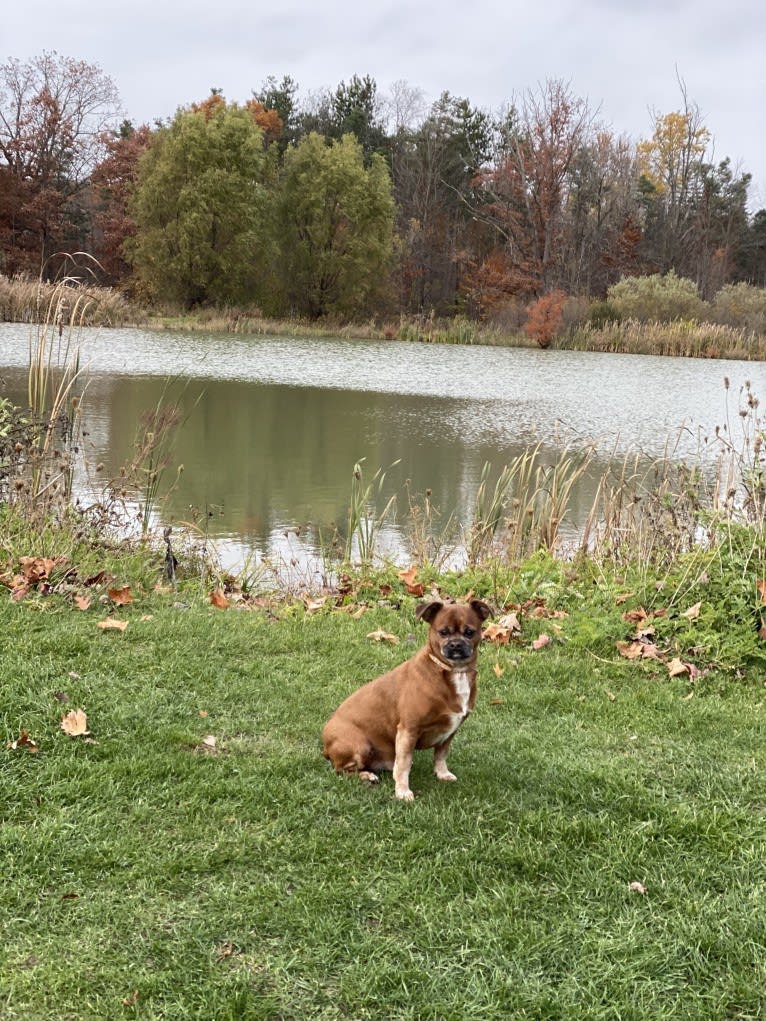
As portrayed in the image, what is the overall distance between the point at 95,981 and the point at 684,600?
432cm

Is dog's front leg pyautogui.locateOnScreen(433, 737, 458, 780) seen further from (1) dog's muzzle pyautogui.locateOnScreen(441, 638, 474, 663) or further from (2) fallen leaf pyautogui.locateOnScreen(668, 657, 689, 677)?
(2) fallen leaf pyautogui.locateOnScreen(668, 657, 689, 677)

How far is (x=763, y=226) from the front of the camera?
174 feet

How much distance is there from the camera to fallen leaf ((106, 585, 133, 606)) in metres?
5.33

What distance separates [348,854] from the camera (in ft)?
9.89

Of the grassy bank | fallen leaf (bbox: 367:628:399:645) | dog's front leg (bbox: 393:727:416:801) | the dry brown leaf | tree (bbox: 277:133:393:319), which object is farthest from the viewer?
tree (bbox: 277:133:393:319)

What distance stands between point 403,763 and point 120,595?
264 centimetres

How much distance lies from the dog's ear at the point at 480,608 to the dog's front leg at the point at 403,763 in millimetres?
533

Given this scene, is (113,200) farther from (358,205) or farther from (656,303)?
(656,303)

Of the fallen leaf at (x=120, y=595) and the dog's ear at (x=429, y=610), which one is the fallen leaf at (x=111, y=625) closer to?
the fallen leaf at (x=120, y=595)

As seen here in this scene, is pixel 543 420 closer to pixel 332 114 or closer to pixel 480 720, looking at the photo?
pixel 480 720

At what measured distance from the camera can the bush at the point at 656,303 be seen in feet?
108

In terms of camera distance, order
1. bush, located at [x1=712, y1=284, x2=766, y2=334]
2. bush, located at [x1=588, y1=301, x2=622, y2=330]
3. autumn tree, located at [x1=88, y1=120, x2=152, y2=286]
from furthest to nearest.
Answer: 1. autumn tree, located at [x1=88, y1=120, x2=152, y2=286]
2. bush, located at [x1=588, y1=301, x2=622, y2=330]
3. bush, located at [x1=712, y1=284, x2=766, y2=334]

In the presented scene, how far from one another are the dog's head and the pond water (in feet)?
14.1

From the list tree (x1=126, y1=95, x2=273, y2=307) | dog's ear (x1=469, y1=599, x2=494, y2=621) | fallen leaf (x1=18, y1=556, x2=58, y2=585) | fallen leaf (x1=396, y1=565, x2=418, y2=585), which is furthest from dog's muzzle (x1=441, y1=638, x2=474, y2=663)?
tree (x1=126, y1=95, x2=273, y2=307)
